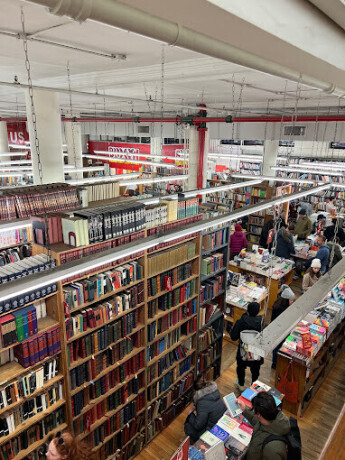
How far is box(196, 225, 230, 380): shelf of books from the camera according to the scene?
18.2 feet

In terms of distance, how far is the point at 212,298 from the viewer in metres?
5.81

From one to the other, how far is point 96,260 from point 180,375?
12.0 ft

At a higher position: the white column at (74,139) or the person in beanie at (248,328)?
the white column at (74,139)

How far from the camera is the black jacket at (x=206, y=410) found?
4.17 metres

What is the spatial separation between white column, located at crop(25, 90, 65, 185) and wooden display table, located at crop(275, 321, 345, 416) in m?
5.48

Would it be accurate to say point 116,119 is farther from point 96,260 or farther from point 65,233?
point 96,260

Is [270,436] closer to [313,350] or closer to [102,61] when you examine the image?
[313,350]

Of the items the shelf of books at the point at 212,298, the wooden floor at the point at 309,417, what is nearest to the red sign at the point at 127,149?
the shelf of books at the point at 212,298

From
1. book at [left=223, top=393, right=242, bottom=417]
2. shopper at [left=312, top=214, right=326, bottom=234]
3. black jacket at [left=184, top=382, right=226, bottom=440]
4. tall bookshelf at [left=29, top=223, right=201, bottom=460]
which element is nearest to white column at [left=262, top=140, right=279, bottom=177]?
shopper at [left=312, top=214, right=326, bottom=234]

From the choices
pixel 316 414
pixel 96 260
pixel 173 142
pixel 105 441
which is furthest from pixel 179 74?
pixel 173 142

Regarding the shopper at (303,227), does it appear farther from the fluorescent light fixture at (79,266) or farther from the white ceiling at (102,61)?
the fluorescent light fixture at (79,266)

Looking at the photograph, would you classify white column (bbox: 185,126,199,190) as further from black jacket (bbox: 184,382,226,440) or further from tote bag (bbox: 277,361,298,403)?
black jacket (bbox: 184,382,226,440)

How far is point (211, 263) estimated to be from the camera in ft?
18.4

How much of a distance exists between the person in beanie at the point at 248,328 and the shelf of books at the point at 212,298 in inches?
19.5
